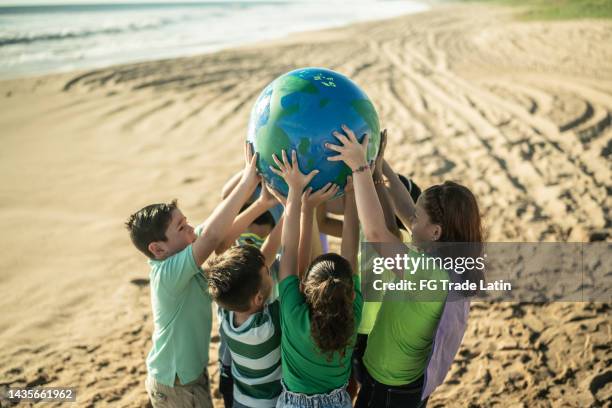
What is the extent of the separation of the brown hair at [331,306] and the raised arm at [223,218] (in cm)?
66

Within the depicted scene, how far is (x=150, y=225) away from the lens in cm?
281

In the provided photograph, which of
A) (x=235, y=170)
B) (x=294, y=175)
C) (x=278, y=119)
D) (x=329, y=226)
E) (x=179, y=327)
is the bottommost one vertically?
(x=235, y=170)

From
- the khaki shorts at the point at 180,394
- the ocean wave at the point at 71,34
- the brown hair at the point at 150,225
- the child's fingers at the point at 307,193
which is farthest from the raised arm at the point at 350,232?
the ocean wave at the point at 71,34

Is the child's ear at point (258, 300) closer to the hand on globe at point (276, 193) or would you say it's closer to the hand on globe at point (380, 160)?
the hand on globe at point (276, 193)

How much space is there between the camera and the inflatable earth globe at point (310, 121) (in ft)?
8.62

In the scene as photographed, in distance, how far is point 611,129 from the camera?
27.8ft

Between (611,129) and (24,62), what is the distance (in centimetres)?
1770

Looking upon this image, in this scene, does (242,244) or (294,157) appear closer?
(294,157)

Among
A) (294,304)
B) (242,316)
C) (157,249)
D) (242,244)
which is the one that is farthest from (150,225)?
(294,304)

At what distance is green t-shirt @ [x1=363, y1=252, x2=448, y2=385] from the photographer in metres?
2.49

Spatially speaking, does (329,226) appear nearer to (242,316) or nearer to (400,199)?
(400,199)

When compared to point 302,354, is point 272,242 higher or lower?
higher

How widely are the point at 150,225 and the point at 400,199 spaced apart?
1.52 metres

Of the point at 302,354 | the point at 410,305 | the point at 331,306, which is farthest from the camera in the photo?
the point at 410,305
